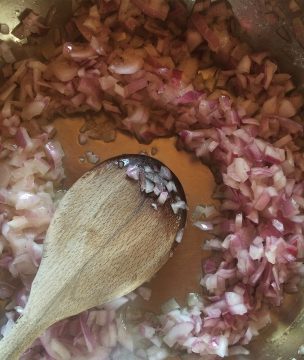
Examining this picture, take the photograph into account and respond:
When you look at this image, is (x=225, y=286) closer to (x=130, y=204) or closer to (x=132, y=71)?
(x=130, y=204)

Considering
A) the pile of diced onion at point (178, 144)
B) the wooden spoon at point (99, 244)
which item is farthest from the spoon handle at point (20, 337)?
the pile of diced onion at point (178, 144)

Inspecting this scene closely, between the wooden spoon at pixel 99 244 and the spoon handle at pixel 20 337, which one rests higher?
the wooden spoon at pixel 99 244

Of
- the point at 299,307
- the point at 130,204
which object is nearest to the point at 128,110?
the point at 130,204

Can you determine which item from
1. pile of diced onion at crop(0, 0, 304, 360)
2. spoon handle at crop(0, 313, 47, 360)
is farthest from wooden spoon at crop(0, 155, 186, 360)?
pile of diced onion at crop(0, 0, 304, 360)

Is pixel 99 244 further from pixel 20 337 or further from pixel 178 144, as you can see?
pixel 178 144

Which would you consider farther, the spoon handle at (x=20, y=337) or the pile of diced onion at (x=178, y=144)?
the pile of diced onion at (x=178, y=144)

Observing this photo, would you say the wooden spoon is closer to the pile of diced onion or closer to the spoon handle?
the spoon handle

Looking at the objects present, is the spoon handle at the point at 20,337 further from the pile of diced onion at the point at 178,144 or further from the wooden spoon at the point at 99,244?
→ the pile of diced onion at the point at 178,144
